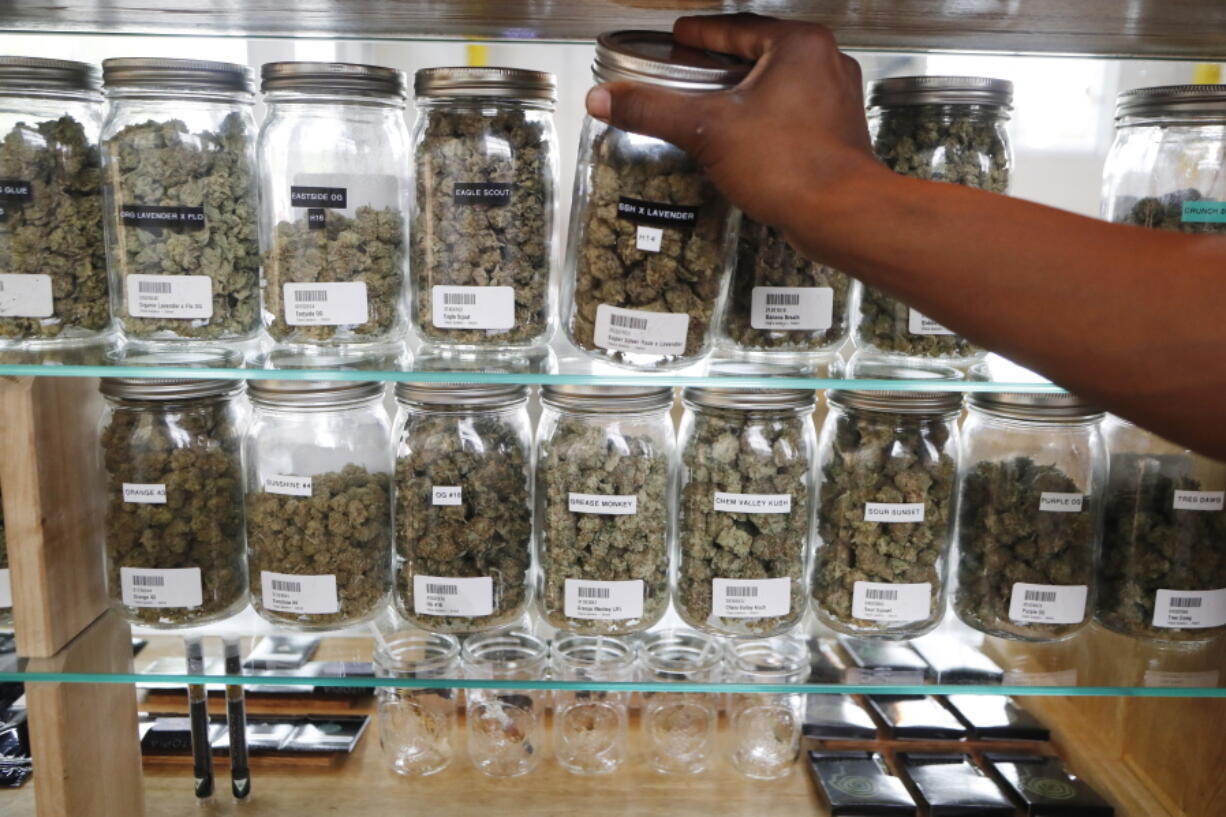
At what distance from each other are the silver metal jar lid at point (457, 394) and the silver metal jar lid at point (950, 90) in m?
0.45

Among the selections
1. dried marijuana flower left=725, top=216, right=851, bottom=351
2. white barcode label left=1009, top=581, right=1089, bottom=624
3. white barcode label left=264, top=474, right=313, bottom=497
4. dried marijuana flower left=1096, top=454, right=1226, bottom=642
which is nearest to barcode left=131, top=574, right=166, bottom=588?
white barcode label left=264, top=474, right=313, bottom=497

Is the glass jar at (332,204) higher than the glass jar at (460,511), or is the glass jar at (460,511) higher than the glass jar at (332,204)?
the glass jar at (332,204)

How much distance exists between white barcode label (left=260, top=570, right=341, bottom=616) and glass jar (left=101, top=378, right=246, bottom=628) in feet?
0.21

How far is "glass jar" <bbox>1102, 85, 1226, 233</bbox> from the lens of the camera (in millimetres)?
865

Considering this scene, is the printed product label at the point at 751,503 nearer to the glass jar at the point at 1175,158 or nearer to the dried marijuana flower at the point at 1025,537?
the dried marijuana flower at the point at 1025,537

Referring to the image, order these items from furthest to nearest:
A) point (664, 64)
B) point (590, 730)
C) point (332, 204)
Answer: point (590, 730) → point (332, 204) → point (664, 64)

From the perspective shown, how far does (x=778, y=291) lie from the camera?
33.9 inches

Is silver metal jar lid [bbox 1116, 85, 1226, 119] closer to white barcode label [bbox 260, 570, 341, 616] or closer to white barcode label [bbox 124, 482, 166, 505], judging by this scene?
white barcode label [bbox 260, 570, 341, 616]

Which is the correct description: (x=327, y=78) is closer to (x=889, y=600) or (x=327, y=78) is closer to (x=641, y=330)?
(x=641, y=330)

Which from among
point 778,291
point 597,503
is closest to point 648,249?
point 778,291

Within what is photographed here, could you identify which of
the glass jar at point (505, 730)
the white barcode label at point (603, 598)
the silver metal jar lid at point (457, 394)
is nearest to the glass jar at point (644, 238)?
the silver metal jar lid at point (457, 394)

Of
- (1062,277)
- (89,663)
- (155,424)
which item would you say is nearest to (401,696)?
(89,663)

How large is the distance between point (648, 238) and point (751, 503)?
10.5 inches

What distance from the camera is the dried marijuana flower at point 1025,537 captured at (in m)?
0.94
